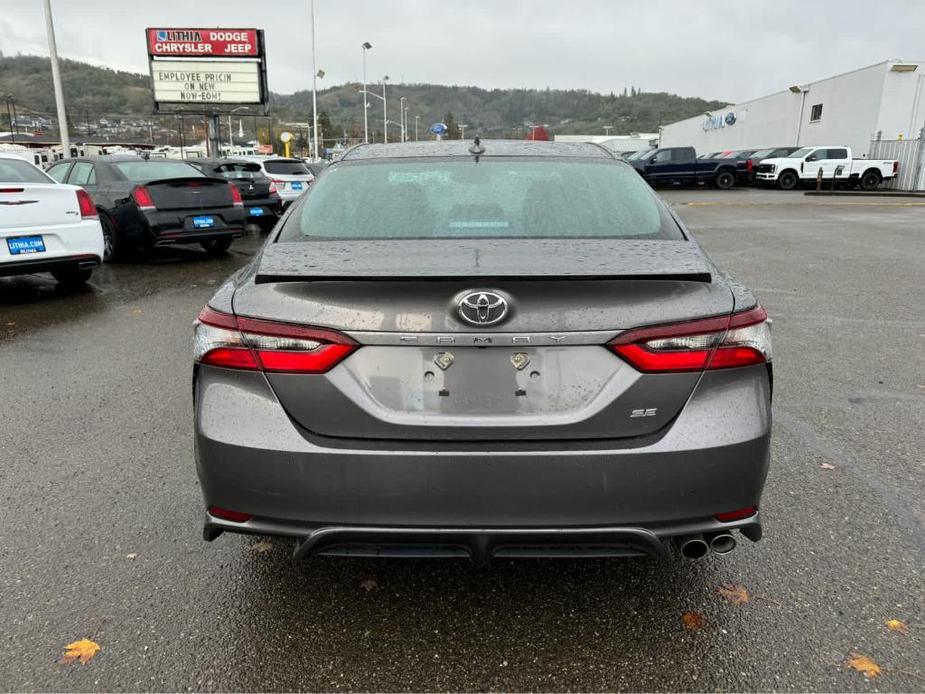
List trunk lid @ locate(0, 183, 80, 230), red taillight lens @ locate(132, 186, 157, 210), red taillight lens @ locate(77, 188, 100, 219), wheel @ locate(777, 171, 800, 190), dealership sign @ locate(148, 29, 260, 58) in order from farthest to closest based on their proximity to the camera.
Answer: wheel @ locate(777, 171, 800, 190) < dealership sign @ locate(148, 29, 260, 58) < red taillight lens @ locate(132, 186, 157, 210) < red taillight lens @ locate(77, 188, 100, 219) < trunk lid @ locate(0, 183, 80, 230)

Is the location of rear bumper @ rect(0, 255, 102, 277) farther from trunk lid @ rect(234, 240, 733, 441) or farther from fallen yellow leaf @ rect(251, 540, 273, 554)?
trunk lid @ rect(234, 240, 733, 441)

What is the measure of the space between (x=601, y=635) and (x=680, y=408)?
89cm

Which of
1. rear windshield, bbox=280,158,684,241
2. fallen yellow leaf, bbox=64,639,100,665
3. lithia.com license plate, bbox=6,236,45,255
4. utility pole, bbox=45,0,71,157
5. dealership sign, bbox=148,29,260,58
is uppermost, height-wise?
dealership sign, bbox=148,29,260,58

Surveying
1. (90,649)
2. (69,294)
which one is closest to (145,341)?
(69,294)

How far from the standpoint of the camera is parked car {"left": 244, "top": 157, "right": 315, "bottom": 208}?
15.1 meters

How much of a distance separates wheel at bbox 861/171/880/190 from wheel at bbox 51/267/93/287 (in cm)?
3075

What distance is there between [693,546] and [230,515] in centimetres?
147

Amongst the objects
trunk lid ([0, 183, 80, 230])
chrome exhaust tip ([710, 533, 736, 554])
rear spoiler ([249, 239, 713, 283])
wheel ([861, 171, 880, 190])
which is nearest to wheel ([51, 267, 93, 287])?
trunk lid ([0, 183, 80, 230])

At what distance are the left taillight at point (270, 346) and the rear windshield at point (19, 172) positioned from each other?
670 centimetres

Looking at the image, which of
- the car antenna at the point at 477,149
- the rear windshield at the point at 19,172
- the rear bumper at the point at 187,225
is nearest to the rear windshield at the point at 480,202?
the car antenna at the point at 477,149

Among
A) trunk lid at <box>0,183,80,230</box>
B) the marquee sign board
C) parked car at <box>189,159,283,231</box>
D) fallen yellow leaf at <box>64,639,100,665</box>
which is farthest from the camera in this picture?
the marquee sign board

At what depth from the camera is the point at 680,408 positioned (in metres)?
2.13

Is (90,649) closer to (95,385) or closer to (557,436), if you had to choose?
(557,436)

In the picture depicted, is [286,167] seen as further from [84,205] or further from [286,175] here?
[84,205]
